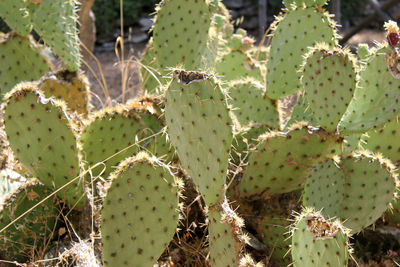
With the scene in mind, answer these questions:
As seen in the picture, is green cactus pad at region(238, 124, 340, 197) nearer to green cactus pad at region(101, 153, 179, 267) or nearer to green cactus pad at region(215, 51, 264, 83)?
green cactus pad at region(101, 153, 179, 267)

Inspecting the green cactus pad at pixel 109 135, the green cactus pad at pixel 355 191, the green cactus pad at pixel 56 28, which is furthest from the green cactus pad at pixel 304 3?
the green cactus pad at pixel 56 28

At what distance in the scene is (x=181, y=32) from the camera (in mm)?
2527

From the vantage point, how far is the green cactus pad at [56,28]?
9.03 feet

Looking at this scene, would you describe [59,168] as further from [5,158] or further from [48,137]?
[5,158]

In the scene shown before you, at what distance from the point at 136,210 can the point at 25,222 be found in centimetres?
67

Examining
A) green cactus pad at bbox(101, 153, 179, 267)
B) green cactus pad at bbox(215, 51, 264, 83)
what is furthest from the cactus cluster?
green cactus pad at bbox(215, 51, 264, 83)

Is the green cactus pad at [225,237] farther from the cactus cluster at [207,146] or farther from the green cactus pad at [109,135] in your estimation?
the green cactus pad at [109,135]

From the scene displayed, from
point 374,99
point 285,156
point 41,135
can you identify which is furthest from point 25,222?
point 374,99

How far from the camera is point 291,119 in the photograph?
263 centimetres

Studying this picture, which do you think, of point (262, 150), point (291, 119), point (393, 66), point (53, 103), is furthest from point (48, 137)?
point (393, 66)

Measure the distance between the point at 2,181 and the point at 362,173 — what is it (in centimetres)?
154

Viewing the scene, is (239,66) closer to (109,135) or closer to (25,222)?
(109,135)

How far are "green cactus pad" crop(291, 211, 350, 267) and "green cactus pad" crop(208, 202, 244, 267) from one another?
20cm

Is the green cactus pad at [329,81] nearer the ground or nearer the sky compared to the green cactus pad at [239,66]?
nearer the sky
